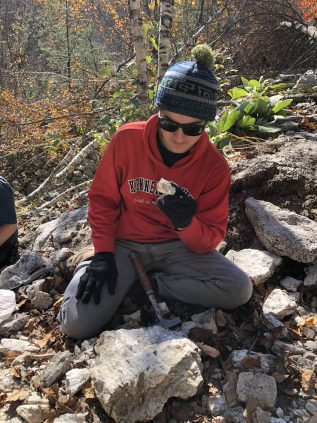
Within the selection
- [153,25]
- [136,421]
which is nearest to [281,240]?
[136,421]

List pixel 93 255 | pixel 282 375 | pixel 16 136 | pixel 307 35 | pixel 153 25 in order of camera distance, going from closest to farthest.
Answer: pixel 282 375
pixel 93 255
pixel 153 25
pixel 16 136
pixel 307 35

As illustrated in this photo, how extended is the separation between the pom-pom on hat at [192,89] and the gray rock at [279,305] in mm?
1215

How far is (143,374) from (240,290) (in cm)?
86

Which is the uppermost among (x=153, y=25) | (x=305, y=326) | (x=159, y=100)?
(x=153, y=25)

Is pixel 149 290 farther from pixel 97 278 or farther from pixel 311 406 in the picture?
pixel 311 406

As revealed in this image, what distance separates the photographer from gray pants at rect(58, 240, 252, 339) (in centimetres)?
242

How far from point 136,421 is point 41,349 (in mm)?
827

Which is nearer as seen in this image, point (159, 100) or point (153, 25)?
point (159, 100)

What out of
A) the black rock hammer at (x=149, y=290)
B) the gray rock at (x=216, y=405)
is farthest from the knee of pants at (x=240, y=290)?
the gray rock at (x=216, y=405)

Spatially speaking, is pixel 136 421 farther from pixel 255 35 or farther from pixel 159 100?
pixel 255 35

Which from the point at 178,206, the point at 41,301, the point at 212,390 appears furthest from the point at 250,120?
the point at 212,390

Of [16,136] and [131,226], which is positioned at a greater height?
[131,226]

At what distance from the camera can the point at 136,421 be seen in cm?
187

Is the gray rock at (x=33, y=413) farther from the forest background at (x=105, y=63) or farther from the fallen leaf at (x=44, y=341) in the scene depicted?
the forest background at (x=105, y=63)
